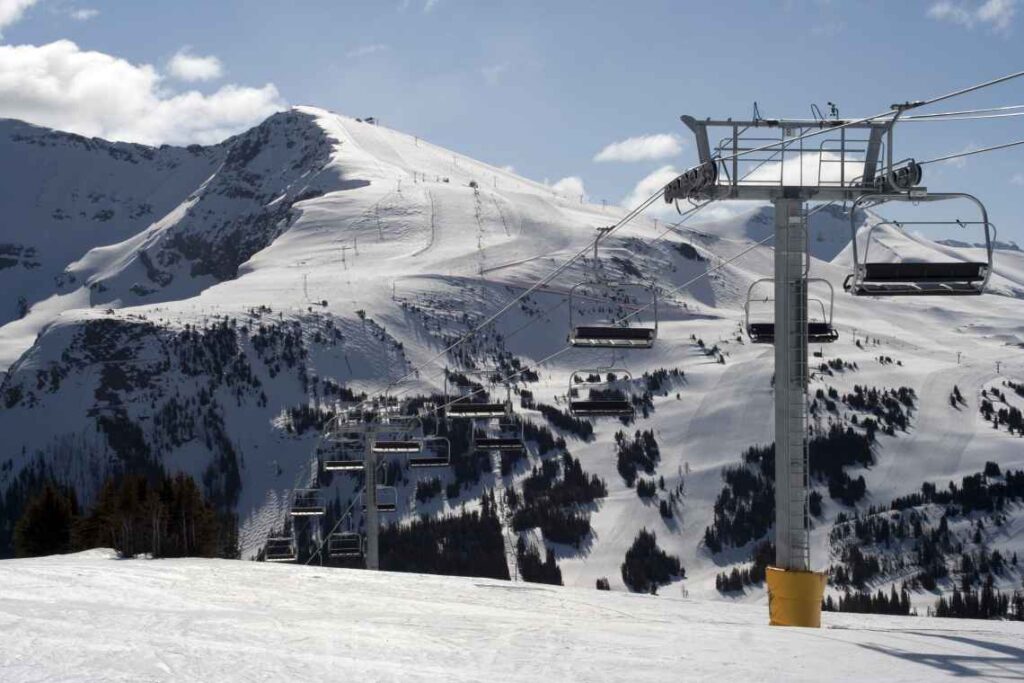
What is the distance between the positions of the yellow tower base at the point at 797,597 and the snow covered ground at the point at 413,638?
2.09 feet

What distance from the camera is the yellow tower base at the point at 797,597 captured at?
19.5m

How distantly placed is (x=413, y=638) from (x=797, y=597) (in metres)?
6.91

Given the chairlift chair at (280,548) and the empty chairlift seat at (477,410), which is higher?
the empty chairlift seat at (477,410)

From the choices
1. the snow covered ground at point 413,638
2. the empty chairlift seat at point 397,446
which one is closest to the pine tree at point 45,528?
the empty chairlift seat at point 397,446

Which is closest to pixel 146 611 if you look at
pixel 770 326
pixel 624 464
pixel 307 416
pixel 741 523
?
pixel 770 326

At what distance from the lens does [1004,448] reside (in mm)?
142875

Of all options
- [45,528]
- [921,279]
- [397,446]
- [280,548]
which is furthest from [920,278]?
[45,528]

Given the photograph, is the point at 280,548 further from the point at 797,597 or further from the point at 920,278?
the point at 920,278

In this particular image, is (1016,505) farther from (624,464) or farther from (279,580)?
(279,580)

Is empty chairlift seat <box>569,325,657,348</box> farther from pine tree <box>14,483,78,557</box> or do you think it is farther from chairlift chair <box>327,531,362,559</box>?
pine tree <box>14,483,78,557</box>

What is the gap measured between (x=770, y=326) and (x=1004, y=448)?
130m

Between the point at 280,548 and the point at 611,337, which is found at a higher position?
the point at 611,337

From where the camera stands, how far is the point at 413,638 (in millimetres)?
15203

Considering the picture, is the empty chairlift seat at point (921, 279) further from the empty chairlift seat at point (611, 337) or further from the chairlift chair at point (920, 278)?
the empty chairlift seat at point (611, 337)
